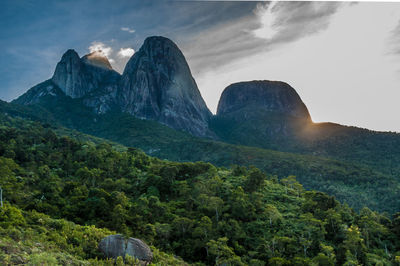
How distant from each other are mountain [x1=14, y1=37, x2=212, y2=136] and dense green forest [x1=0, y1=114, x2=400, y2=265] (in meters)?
130

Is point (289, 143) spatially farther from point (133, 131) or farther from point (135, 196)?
point (135, 196)

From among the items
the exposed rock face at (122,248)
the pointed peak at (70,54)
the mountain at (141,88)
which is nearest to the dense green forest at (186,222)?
the exposed rock face at (122,248)

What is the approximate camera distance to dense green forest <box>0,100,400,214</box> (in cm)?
7412

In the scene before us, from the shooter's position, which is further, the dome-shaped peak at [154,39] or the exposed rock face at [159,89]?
the dome-shaped peak at [154,39]

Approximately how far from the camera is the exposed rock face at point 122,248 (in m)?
18.0

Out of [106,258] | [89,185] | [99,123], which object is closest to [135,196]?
[89,185]

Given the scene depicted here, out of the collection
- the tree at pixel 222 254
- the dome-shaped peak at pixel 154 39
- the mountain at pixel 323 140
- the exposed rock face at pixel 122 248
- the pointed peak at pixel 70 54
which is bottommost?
the tree at pixel 222 254

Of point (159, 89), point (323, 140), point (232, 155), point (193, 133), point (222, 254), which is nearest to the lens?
point (222, 254)

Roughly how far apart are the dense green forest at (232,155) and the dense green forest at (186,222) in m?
43.1

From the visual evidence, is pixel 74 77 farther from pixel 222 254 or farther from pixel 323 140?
pixel 222 254

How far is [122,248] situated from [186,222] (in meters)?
11.0

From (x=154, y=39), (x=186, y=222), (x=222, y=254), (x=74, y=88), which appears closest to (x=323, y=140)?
(x=186, y=222)

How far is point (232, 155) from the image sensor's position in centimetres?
10675

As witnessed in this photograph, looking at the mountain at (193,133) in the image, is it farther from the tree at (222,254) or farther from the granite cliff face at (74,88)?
the tree at (222,254)
